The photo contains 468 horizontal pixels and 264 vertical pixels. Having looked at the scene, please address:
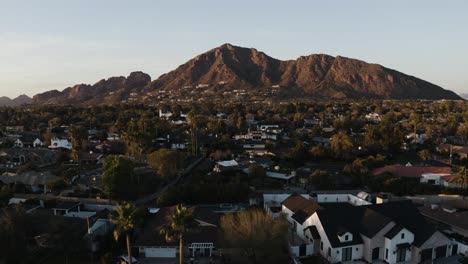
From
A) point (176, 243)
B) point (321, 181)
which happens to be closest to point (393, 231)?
point (176, 243)

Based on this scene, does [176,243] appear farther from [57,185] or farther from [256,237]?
[57,185]

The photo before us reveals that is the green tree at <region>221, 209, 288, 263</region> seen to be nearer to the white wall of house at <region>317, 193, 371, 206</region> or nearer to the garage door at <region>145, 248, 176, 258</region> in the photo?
the garage door at <region>145, 248, 176, 258</region>

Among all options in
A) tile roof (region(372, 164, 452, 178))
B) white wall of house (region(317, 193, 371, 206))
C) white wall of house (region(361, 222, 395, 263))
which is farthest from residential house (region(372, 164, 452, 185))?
white wall of house (region(361, 222, 395, 263))

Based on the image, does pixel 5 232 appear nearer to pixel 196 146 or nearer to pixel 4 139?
pixel 196 146

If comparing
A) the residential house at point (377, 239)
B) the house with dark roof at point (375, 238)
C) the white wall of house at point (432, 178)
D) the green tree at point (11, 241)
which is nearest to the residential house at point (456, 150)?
the white wall of house at point (432, 178)

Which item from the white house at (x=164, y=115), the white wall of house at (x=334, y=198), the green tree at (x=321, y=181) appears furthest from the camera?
the white house at (x=164, y=115)

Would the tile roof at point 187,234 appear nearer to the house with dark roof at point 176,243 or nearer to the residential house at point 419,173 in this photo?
the house with dark roof at point 176,243

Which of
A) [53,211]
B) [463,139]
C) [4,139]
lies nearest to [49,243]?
[53,211]
